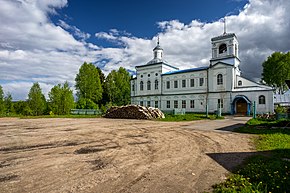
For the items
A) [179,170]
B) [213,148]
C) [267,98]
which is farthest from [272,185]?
[267,98]

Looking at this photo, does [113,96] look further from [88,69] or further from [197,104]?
[197,104]

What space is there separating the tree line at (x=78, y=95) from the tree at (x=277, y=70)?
3459cm

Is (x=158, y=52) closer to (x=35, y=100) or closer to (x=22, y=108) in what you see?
(x=35, y=100)

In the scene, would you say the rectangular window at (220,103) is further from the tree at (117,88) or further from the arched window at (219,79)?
the tree at (117,88)

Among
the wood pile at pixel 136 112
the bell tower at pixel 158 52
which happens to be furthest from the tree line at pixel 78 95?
the bell tower at pixel 158 52

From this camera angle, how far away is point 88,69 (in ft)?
154

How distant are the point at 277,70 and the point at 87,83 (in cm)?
4289

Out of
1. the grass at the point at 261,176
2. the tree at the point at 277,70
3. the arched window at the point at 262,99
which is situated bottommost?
the grass at the point at 261,176

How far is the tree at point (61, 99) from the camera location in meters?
36.2

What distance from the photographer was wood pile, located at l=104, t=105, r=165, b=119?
70.1ft

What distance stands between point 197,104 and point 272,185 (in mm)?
30740

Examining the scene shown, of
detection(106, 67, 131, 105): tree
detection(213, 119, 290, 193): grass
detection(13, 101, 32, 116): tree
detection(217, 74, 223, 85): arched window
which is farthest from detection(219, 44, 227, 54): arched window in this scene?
detection(13, 101, 32, 116): tree

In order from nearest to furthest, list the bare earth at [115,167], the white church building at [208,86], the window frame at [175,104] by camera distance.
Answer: the bare earth at [115,167] < the white church building at [208,86] < the window frame at [175,104]

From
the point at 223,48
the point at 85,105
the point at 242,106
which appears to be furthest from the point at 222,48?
the point at 85,105
